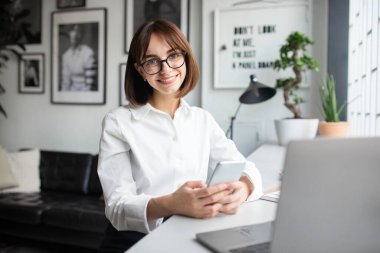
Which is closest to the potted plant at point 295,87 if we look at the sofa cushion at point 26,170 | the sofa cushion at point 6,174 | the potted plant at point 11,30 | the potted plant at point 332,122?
the potted plant at point 332,122

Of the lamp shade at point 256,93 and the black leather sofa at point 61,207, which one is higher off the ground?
the lamp shade at point 256,93

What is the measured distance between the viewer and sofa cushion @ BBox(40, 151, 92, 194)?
3045 millimetres

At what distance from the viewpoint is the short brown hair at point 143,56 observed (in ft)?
3.47

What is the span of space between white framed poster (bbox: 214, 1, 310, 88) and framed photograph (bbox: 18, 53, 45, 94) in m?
1.91

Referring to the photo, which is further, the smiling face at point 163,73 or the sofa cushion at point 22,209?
the sofa cushion at point 22,209

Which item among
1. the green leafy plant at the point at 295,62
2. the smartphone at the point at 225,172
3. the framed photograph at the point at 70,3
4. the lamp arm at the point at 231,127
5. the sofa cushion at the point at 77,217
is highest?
→ the framed photograph at the point at 70,3

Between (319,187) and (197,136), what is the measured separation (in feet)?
2.38

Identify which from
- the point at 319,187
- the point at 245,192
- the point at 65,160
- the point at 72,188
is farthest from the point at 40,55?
the point at 319,187

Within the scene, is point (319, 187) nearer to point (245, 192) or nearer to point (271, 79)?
point (245, 192)

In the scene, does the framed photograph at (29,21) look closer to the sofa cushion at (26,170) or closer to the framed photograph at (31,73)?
the framed photograph at (31,73)

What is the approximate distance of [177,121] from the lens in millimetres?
1175

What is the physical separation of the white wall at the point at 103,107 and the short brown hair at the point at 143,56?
5.32 feet

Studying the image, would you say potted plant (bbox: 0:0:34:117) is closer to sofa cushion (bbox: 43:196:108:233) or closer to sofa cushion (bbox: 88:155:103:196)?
sofa cushion (bbox: 88:155:103:196)

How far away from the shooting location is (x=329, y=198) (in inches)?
19.7
